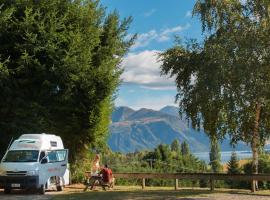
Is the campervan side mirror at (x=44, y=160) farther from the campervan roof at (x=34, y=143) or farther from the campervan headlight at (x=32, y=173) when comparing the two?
the campervan headlight at (x=32, y=173)

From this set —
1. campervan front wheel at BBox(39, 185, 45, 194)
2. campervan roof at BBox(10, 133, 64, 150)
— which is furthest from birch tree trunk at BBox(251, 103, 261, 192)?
campervan roof at BBox(10, 133, 64, 150)

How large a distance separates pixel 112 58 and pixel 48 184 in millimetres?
11606

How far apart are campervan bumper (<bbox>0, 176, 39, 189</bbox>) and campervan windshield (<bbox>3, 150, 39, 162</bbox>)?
1058 mm

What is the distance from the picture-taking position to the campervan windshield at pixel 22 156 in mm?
25205

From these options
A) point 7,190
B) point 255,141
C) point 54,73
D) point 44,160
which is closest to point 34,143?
point 44,160

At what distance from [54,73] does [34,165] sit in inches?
297

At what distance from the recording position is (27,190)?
26.5 metres

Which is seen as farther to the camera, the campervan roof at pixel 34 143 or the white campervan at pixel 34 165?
the campervan roof at pixel 34 143

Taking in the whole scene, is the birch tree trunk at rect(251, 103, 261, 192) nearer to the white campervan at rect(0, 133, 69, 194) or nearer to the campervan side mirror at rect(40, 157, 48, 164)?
the white campervan at rect(0, 133, 69, 194)

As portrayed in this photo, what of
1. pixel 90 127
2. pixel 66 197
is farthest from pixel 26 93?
pixel 66 197

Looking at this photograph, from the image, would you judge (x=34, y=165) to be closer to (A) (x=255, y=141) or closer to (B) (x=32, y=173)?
(B) (x=32, y=173)

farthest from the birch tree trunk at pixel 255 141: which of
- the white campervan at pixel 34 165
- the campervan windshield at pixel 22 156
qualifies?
the campervan windshield at pixel 22 156

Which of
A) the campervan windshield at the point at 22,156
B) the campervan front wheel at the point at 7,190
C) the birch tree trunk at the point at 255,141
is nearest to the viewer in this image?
the campervan front wheel at the point at 7,190

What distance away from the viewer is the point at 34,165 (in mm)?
24609
